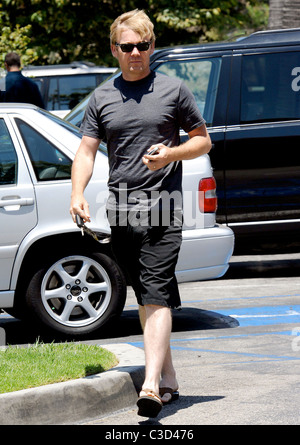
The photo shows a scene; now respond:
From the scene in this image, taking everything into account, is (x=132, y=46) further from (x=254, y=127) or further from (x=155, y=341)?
(x=254, y=127)

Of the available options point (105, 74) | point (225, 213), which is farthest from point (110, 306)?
point (105, 74)

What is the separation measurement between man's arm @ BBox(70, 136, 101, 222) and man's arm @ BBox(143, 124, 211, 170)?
16.7 inches

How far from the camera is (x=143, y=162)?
191 inches

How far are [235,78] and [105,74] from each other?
9.40m

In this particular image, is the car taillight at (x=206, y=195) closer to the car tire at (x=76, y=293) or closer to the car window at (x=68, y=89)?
the car tire at (x=76, y=293)

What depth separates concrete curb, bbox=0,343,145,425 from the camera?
4773 millimetres

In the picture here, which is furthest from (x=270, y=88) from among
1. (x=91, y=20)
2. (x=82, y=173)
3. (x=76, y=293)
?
(x=91, y=20)

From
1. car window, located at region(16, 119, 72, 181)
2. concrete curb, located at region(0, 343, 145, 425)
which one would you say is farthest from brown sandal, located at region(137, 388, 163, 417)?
car window, located at region(16, 119, 72, 181)

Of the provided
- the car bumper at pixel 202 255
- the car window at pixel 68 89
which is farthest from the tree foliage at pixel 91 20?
the car bumper at pixel 202 255

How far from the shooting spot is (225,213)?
9398mm

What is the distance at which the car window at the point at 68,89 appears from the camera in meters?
18.4

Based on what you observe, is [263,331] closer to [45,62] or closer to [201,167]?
[201,167]

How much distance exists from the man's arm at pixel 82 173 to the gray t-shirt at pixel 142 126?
128 mm

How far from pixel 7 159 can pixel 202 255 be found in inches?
61.7
